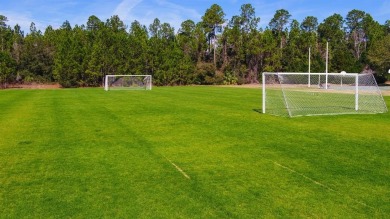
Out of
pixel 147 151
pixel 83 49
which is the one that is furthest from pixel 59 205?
pixel 83 49

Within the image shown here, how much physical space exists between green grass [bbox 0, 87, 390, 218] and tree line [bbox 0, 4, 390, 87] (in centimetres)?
5358

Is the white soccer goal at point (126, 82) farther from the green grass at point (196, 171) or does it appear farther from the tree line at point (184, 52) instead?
the green grass at point (196, 171)

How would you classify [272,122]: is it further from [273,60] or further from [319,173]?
[273,60]

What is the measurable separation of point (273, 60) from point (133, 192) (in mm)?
79309

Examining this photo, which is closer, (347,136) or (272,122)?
(347,136)

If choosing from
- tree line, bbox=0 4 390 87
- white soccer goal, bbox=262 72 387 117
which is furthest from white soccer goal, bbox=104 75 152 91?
white soccer goal, bbox=262 72 387 117

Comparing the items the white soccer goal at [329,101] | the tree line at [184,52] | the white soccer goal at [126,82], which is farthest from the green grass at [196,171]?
the tree line at [184,52]

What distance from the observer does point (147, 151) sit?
9273 millimetres

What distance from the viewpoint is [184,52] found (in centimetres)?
8419

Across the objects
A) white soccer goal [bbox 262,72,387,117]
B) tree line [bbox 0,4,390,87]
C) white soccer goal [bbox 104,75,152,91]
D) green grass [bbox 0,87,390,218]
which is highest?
tree line [bbox 0,4,390,87]

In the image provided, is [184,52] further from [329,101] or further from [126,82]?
[329,101]

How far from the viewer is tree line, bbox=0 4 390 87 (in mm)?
68062

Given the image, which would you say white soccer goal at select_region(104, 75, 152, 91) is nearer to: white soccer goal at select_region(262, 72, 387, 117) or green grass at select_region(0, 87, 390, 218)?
white soccer goal at select_region(262, 72, 387, 117)

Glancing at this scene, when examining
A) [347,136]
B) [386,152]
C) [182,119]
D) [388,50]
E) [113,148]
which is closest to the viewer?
[386,152]
